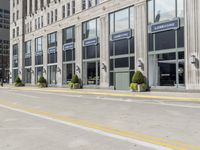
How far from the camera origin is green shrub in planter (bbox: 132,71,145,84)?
26.9m

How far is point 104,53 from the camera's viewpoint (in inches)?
1304

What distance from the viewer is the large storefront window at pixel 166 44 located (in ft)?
81.4

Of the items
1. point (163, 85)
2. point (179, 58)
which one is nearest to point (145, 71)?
point (163, 85)

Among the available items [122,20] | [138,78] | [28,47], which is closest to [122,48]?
[122,20]

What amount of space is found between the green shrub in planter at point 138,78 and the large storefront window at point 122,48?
2.37 metres

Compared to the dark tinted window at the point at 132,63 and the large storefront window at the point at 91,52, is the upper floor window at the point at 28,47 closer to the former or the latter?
the large storefront window at the point at 91,52

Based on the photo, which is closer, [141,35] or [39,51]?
[141,35]

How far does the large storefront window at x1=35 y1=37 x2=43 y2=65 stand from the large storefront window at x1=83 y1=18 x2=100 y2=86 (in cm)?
1412

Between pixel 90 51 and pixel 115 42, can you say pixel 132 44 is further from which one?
pixel 90 51

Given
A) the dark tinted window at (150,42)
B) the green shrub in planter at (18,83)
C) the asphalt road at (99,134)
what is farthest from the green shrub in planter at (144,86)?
the green shrub in planter at (18,83)

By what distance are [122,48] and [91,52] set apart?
607cm

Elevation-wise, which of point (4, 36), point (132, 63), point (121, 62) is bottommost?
point (132, 63)

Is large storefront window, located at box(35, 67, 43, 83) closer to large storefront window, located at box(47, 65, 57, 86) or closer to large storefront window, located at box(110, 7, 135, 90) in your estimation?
large storefront window, located at box(47, 65, 57, 86)

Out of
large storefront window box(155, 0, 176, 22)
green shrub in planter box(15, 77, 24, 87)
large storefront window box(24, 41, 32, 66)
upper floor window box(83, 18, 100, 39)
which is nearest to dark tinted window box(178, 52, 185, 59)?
large storefront window box(155, 0, 176, 22)
